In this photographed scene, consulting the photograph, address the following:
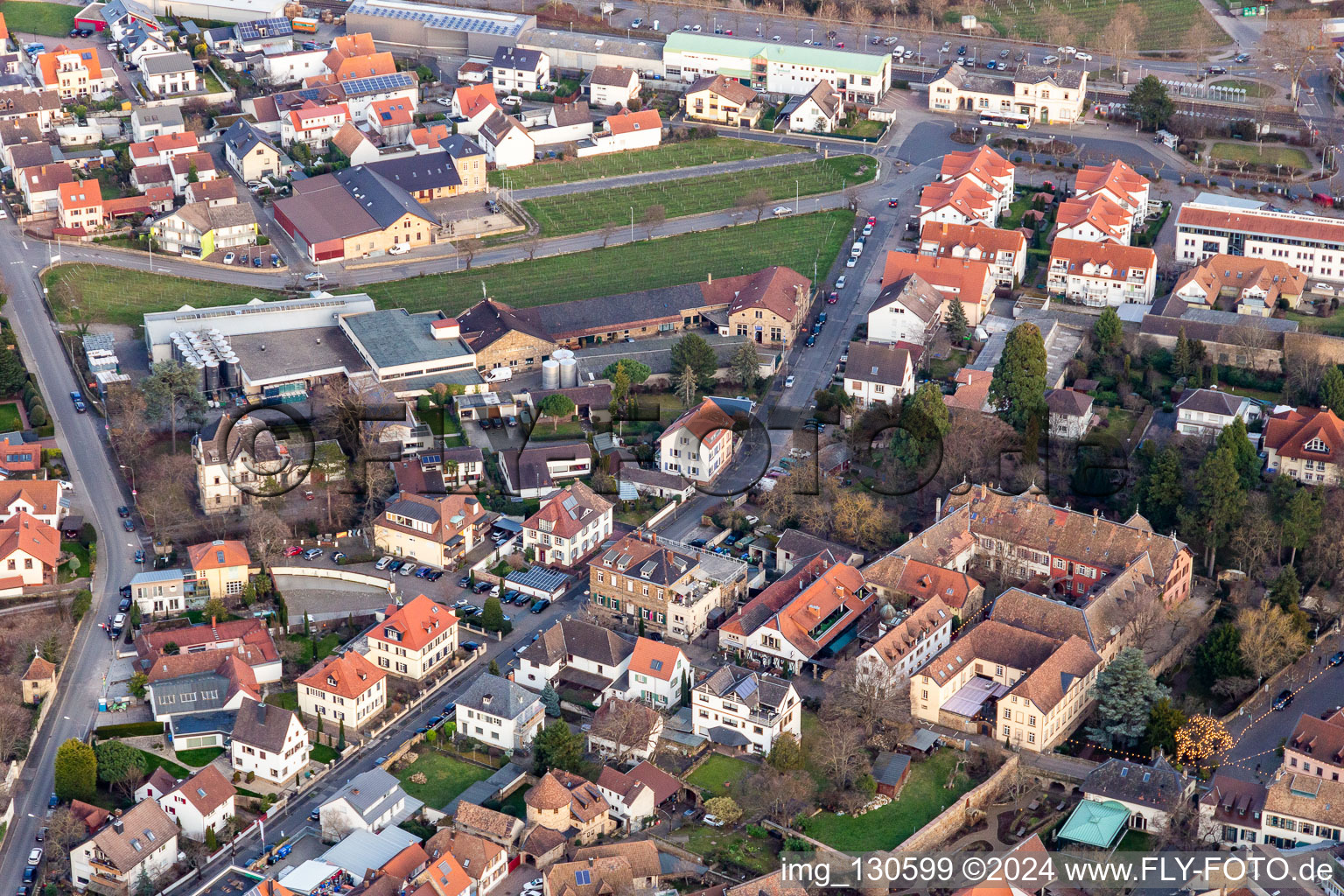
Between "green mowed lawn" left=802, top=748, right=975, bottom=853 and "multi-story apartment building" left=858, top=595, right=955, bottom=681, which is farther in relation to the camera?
"multi-story apartment building" left=858, top=595, right=955, bottom=681

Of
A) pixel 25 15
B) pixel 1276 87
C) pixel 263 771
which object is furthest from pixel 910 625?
pixel 25 15

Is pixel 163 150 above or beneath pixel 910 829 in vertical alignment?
above

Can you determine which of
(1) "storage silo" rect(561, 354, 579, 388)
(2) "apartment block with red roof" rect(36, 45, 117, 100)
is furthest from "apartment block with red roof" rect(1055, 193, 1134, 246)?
(2) "apartment block with red roof" rect(36, 45, 117, 100)

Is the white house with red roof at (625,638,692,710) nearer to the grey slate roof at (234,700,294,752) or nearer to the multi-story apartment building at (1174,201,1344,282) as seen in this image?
the grey slate roof at (234,700,294,752)

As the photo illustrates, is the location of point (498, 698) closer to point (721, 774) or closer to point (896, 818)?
point (721, 774)

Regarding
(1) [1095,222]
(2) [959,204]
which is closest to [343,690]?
(2) [959,204]

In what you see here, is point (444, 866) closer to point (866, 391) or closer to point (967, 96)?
point (866, 391)
